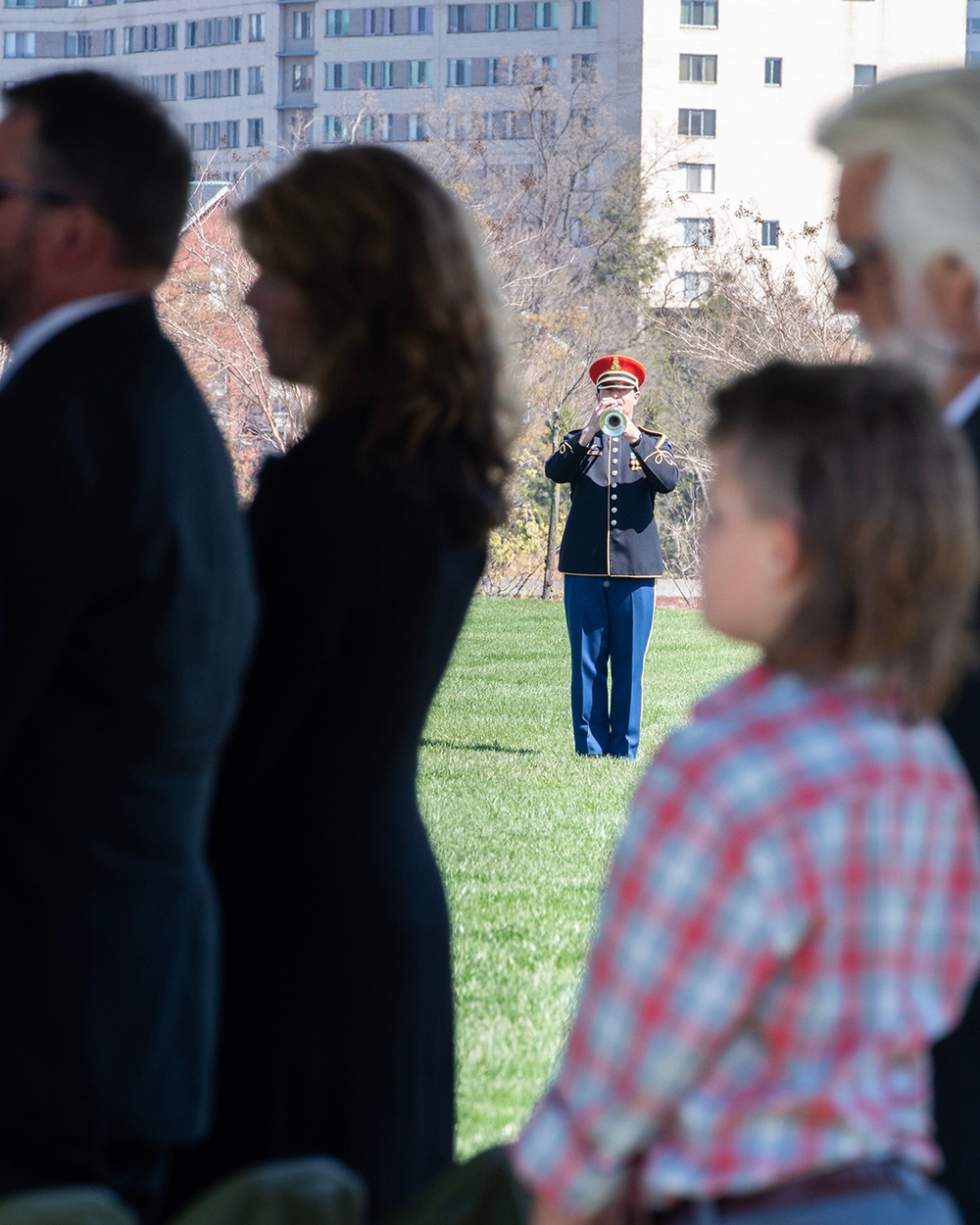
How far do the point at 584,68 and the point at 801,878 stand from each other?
59.5 meters

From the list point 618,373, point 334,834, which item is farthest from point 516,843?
point 334,834

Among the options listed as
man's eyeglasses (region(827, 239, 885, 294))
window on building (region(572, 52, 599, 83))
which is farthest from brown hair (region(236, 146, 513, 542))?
window on building (region(572, 52, 599, 83))

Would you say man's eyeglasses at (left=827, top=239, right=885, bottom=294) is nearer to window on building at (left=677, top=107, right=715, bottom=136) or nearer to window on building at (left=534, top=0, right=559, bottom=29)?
window on building at (left=677, top=107, right=715, bottom=136)

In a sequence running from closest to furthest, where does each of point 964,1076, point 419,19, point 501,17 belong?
point 964,1076 → point 501,17 → point 419,19

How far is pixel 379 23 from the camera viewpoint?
81250mm

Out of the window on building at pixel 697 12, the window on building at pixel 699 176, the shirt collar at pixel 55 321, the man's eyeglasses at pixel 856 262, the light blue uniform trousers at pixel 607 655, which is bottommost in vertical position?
the light blue uniform trousers at pixel 607 655

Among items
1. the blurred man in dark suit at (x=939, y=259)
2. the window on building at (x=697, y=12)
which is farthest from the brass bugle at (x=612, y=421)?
the window on building at (x=697, y=12)

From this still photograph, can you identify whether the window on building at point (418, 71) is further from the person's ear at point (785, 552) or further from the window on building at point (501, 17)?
the person's ear at point (785, 552)

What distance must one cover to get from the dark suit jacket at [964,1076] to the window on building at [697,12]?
70.8 meters

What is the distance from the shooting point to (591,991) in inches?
56.2

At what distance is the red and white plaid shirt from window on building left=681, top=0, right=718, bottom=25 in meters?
71.4

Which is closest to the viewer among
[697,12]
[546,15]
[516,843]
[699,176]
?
[516,843]

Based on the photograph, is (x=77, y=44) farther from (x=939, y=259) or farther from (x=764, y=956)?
(x=764, y=956)

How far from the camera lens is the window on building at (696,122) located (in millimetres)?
68312
